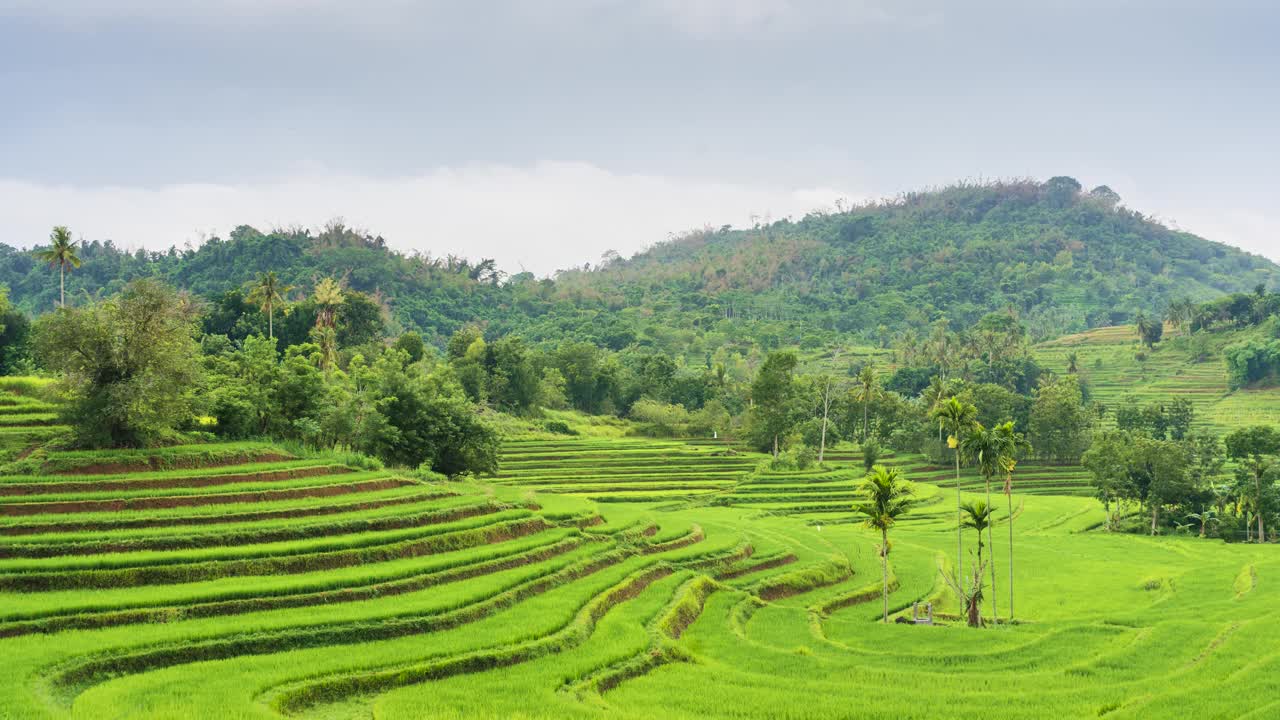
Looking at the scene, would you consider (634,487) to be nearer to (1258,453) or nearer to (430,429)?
(430,429)

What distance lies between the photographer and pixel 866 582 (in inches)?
1508

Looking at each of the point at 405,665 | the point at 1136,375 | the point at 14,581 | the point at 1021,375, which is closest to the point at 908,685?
the point at 405,665

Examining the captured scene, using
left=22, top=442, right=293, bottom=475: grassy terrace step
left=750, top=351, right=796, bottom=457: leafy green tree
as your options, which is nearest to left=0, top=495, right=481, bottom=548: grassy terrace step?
left=22, top=442, right=293, bottom=475: grassy terrace step

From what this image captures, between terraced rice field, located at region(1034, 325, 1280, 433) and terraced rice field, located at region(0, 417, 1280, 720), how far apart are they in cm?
6636

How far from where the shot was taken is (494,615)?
25688 millimetres

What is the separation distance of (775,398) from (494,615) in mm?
56788

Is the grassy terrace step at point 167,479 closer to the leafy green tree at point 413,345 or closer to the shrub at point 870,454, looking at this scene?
the shrub at point 870,454

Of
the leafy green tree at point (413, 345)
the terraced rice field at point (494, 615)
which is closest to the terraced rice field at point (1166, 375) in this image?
the terraced rice field at point (494, 615)

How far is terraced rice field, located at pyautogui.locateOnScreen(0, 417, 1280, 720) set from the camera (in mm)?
19672

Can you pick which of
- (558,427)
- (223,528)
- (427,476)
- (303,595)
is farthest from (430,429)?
(558,427)

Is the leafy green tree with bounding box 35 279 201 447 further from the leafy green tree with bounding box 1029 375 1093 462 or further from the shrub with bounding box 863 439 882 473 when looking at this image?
the leafy green tree with bounding box 1029 375 1093 462

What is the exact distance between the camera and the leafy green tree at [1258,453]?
5316cm

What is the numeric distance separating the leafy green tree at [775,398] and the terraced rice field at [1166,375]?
141ft

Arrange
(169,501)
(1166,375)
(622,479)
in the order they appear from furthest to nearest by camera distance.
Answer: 1. (1166,375)
2. (622,479)
3. (169,501)
